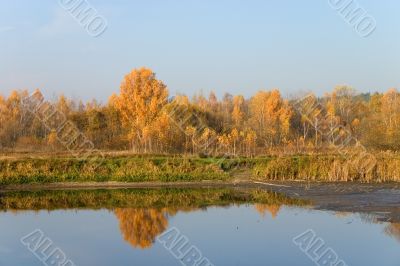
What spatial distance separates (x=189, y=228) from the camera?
1717 centimetres

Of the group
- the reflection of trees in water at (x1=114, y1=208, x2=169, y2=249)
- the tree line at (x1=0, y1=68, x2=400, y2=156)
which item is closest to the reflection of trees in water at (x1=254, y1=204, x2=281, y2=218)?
the reflection of trees in water at (x1=114, y1=208, x2=169, y2=249)

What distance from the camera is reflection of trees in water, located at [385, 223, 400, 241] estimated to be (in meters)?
15.2

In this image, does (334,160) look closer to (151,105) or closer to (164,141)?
(164,141)

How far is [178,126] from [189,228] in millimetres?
29288

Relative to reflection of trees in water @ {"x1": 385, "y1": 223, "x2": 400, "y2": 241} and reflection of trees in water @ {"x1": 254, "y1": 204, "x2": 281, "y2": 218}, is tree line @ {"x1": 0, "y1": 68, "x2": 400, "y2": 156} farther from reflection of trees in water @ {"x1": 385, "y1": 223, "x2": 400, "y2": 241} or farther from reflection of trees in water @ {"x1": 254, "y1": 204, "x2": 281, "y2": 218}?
reflection of trees in water @ {"x1": 385, "y1": 223, "x2": 400, "y2": 241}

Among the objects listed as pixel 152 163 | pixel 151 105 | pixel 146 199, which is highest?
pixel 151 105

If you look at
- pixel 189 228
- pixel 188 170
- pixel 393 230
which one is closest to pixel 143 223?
pixel 189 228

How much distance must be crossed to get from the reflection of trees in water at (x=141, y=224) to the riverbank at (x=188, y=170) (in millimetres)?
7363

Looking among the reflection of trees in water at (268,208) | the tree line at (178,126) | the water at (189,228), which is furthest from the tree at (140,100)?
the reflection of trees in water at (268,208)

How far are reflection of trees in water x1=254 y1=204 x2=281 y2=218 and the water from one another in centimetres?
4

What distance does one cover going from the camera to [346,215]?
18281mm

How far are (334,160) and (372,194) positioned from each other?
15.9 feet

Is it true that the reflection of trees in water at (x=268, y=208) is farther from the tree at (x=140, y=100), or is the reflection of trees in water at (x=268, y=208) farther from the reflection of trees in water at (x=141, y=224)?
the tree at (x=140, y=100)

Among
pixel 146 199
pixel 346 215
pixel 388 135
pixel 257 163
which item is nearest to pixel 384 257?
pixel 346 215
